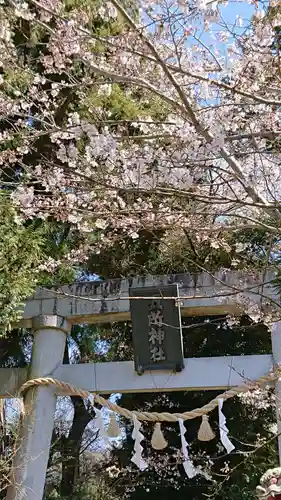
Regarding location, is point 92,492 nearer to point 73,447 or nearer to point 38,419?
point 73,447

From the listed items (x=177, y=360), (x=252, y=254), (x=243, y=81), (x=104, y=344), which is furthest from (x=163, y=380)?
(x=104, y=344)

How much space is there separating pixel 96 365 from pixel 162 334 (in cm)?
69

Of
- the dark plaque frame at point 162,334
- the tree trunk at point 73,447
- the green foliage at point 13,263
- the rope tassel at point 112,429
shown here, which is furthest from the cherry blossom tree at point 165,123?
the tree trunk at point 73,447

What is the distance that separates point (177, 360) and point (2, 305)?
162 cm

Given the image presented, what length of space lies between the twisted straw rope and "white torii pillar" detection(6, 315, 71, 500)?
4.5 inches

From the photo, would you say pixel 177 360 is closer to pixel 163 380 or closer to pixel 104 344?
pixel 163 380

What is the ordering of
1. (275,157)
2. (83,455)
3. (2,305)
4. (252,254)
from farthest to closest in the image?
(83,455) < (252,254) < (2,305) < (275,157)

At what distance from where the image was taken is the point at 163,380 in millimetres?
4879

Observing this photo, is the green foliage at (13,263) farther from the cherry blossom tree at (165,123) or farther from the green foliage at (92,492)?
the green foliage at (92,492)

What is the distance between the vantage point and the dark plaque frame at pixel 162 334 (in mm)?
4895

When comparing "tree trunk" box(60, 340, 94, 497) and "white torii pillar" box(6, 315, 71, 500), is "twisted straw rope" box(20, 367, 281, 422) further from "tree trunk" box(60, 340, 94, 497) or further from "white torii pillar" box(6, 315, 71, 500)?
"tree trunk" box(60, 340, 94, 497)

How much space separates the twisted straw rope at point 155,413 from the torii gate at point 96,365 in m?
0.10

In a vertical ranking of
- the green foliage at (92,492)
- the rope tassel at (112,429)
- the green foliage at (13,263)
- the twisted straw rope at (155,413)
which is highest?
the green foliage at (13,263)

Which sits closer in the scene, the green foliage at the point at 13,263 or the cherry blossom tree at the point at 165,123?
the cherry blossom tree at the point at 165,123
